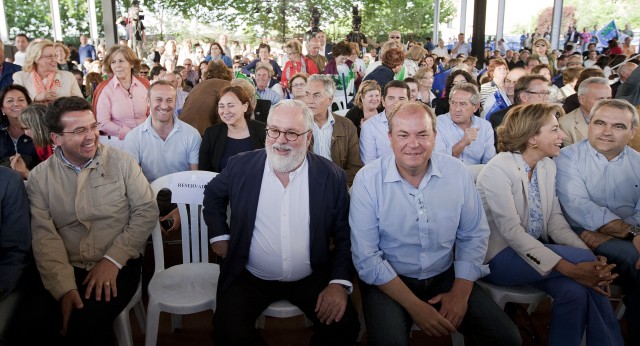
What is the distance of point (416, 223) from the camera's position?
190 cm

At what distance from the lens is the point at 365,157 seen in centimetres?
350

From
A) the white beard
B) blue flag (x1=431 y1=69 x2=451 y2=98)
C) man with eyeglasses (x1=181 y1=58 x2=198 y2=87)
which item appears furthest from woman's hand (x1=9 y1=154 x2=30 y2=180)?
blue flag (x1=431 y1=69 x2=451 y2=98)

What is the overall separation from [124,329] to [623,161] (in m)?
2.52

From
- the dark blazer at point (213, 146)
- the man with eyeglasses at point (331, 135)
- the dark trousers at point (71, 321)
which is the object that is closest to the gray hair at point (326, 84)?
the man with eyeglasses at point (331, 135)

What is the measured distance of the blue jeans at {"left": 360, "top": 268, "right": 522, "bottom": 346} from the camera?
5.82 feet

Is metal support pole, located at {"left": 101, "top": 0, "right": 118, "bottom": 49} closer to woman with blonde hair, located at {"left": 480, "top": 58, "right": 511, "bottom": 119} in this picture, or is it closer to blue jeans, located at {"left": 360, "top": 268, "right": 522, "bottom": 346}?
woman with blonde hair, located at {"left": 480, "top": 58, "right": 511, "bottom": 119}

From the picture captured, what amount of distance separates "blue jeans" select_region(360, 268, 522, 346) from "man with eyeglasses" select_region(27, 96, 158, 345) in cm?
106

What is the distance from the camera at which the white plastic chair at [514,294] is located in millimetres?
2014

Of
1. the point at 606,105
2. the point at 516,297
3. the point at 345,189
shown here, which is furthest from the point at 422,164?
the point at 606,105

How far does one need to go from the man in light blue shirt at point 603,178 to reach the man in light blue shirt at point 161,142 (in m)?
2.25

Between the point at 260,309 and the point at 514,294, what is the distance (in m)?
1.11

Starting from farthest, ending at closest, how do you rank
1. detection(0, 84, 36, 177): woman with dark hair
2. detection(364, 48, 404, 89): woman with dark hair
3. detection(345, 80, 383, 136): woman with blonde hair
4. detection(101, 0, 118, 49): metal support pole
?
detection(101, 0, 118, 49): metal support pole
detection(364, 48, 404, 89): woman with dark hair
detection(345, 80, 383, 136): woman with blonde hair
detection(0, 84, 36, 177): woman with dark hair

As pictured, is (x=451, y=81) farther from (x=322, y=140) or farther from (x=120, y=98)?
(x=120, y=98)

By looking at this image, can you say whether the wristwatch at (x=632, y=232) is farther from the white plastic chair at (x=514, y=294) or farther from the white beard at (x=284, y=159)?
the white beard at (x=284, y=159)
